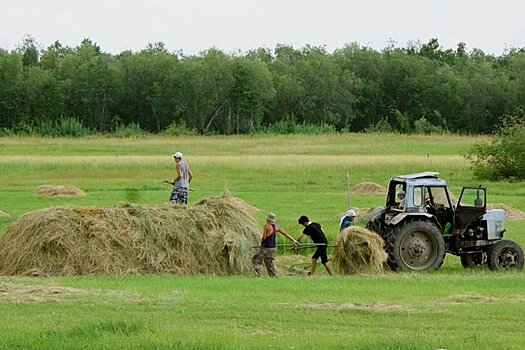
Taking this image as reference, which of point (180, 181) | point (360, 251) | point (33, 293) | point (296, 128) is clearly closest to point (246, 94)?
point (296, 128)

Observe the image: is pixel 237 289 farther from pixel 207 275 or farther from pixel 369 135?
pixel 369 135

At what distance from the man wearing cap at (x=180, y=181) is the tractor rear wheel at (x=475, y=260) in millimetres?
7173

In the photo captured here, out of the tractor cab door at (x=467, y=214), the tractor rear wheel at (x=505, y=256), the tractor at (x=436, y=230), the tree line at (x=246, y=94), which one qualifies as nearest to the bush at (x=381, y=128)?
the tree line at (x=246, y=94)

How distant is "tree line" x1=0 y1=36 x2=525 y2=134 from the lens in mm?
110438

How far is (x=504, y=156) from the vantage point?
5216 cm

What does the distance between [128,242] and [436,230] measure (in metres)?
6.84

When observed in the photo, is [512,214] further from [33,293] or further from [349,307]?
[33,293]

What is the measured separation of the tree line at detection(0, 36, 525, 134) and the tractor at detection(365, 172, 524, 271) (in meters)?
83.7

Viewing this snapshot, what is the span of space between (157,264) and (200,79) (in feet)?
298

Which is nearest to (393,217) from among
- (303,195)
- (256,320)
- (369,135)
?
(256,320)

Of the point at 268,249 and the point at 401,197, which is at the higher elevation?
the point at 401,197

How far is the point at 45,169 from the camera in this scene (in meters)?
58.4

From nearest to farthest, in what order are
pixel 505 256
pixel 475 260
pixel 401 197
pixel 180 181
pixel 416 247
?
1. pixel 416 247
2. pixel 505 256
3. pixel 401 197
4. pixel 475 260
5. pixel 180 181

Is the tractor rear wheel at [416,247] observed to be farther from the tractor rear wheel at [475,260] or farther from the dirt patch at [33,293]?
the dirt patch at [33,293]
